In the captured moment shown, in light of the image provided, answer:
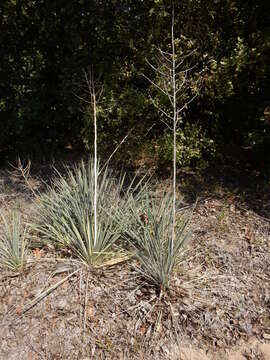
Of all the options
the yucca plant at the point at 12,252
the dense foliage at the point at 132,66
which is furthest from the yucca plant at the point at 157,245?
the dense foliage at the point at 132,66

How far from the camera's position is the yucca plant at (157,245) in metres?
2.25

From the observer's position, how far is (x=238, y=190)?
372cm

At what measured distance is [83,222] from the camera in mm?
2596

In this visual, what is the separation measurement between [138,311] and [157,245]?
1.64 feet

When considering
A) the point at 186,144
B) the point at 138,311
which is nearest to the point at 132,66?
the point at 186,144

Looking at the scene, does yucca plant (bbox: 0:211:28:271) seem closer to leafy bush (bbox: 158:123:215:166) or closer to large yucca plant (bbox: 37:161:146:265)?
large yucca plant (bbox: 37:161:146:265)

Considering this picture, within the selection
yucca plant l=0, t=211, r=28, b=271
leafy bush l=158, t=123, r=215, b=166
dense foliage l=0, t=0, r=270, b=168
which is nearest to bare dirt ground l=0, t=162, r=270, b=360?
yucca plant l=0, t=211, r=28, b=271

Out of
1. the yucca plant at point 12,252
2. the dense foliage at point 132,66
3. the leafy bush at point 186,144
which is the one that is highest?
the dense foliage at point 132,66

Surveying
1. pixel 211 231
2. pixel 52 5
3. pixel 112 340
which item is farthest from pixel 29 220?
pixel 52 5

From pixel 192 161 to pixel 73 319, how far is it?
262 centimetres

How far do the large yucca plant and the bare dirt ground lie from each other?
14 cm

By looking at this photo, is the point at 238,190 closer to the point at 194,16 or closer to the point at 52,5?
the point at 194,16

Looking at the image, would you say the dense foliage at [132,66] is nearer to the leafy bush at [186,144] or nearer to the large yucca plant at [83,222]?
the leafy bush at [186,144]

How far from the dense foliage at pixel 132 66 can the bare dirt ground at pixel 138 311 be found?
1.59 metres
